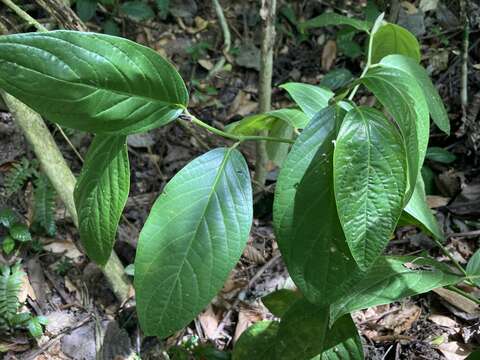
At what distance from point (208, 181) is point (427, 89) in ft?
1.83

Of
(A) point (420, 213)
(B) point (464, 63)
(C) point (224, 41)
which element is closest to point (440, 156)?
(B) point (464, 63)

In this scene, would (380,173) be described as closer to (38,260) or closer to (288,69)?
(38,260)

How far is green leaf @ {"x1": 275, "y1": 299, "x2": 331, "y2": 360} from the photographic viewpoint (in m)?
1.19

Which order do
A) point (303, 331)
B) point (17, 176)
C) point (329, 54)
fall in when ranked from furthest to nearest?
point (329, 54), point (17, 176), point (303, 331)

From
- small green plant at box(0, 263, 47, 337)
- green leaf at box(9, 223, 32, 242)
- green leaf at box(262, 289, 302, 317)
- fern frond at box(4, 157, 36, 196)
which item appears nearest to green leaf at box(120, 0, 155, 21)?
fern frond at box(4, 157, 36, 196)

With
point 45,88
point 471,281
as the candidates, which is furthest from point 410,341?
point 45,88

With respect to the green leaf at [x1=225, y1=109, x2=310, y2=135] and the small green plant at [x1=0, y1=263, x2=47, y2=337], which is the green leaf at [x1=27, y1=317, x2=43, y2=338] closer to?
the small green plant at [x1=0, y1=263, x2=47, y2=337]

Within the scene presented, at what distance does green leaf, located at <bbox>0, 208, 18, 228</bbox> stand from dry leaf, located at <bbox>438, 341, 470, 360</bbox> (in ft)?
5.17

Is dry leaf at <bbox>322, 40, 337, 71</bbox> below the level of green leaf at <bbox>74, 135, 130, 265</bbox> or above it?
below

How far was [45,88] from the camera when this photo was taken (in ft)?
2.51

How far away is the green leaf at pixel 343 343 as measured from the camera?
3.85 feet

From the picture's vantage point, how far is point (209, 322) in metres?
1.82

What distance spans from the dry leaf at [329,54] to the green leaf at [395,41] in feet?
4.40

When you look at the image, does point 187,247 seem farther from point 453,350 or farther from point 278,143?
point 453,350
